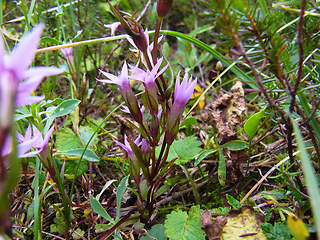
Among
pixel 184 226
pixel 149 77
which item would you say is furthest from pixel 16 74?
pixel 184 226

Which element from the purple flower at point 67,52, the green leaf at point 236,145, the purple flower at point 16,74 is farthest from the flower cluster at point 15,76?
the purple flower at point 67,52

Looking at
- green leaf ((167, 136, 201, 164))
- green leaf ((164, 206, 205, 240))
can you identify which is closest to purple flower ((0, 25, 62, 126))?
green leaf ((164, 206, 205, 240))

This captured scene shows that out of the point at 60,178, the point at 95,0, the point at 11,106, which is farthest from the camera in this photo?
the point at 95,0

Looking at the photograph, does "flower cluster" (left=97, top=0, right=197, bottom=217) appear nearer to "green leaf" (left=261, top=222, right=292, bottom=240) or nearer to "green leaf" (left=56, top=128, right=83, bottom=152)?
"green leaf" (left=261, top=222, right=292, bottom=240)

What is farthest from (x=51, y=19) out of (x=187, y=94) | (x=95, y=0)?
(x=187, y=94)

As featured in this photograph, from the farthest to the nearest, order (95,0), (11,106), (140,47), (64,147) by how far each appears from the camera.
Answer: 1. (95,0)
2. (64,147)
3. (140,47)
4. (11,106)

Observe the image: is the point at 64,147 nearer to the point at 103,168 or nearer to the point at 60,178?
the point at 103,168

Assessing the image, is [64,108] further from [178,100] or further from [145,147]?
[178,100]

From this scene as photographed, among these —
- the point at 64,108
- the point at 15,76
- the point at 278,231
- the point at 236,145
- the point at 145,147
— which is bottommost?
the point at 278,231
